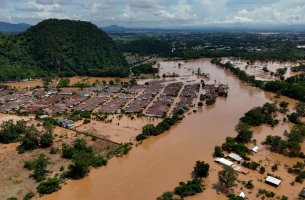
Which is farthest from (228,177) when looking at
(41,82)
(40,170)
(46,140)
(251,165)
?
(41,82)

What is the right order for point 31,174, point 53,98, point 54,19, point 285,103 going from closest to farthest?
point 31,174, point 285,103, point 53,98, point 54,19

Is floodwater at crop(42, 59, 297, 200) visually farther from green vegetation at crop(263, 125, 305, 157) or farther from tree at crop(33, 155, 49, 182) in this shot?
tree at crop(33, 155, 49, 182)

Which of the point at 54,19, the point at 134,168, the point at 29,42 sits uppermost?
the point at 54,19

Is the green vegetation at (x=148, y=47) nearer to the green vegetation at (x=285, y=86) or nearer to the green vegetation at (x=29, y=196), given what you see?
the green vegetation at (x=285, y=86)

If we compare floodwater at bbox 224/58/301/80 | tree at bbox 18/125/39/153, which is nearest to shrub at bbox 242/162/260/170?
tree at bbox 18/125/39/153

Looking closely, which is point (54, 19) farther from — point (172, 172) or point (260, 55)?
point (172, 172)

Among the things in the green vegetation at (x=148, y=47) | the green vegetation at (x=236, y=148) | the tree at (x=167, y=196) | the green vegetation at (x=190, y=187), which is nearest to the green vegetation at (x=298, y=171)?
the green vegetation at (x=236, y=148)

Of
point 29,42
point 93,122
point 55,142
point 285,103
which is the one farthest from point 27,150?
point 29,42
